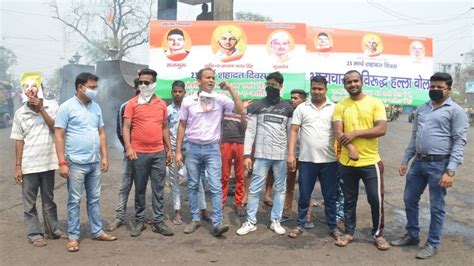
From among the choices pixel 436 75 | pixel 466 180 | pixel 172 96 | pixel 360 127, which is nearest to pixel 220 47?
pixel 172 96

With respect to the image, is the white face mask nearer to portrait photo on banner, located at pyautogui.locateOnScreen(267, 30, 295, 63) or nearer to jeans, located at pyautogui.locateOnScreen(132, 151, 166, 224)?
jeans, located at pyautogui.locateOnScreen(132, 151, 166, 224)

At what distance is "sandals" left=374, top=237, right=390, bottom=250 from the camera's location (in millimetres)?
4152

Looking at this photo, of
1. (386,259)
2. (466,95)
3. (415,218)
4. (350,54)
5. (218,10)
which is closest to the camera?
(386,259)

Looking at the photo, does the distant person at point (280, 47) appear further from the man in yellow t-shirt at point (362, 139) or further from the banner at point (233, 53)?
the man in yellow t-shirt at point (362, 139)

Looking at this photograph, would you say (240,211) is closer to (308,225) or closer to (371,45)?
(308,225)

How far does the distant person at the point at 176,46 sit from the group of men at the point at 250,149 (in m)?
1.44

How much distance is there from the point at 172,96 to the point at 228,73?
0.92 meters

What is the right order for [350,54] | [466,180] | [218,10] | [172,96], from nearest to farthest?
[172,96] < [350,54] < [218,10] < [466,180]

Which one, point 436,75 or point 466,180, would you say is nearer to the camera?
point 436,75

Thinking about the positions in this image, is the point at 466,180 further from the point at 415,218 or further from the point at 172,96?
the point at 172,96

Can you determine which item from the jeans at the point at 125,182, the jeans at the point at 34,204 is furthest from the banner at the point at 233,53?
the jeans at the point at 34,204

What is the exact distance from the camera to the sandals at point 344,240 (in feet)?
14.0

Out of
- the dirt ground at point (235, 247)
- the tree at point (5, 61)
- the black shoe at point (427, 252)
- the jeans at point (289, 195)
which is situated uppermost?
the tree at point (5, 61)

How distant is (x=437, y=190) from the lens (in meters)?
4.01
